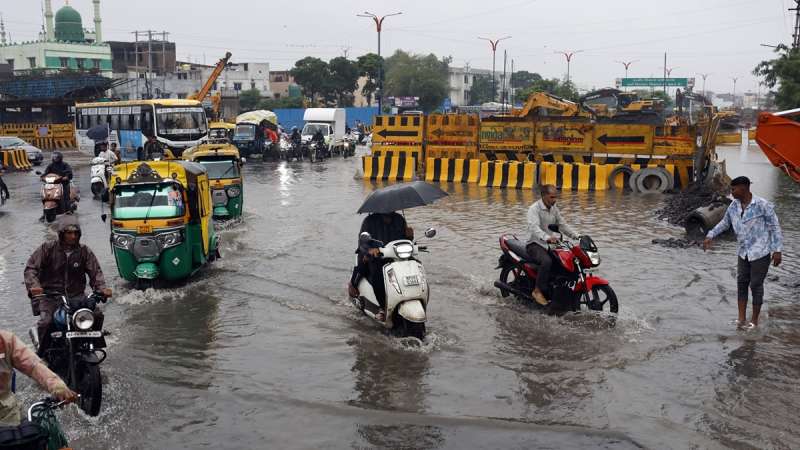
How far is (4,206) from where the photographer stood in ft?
62.7

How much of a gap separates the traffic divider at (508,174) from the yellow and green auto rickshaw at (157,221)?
44.0 feet

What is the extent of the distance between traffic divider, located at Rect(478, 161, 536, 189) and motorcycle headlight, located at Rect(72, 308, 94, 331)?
17.7 metres

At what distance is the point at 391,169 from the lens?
25.1m

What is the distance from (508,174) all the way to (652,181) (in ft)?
13.6

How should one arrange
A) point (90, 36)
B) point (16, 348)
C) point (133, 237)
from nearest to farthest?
point (16, 348), point (133, 237), point (90, 36)

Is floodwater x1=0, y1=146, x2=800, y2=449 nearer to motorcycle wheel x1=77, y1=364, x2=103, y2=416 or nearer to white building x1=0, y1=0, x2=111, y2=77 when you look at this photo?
motorcycle wheel x1=77, y1=364, x2=103, y2=416

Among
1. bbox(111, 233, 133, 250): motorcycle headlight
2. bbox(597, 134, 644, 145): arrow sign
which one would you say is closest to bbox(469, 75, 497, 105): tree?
bbox(597, 134, 644, 145): arrow sign

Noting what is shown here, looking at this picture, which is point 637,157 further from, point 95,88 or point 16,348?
point 95,88

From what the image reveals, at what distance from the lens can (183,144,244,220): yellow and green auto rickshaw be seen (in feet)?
49.7

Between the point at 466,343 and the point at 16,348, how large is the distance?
186 inches

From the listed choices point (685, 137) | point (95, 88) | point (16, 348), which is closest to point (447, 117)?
point (685, 137)

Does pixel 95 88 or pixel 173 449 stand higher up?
pixel 95 88

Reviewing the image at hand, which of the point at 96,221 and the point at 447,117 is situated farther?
the point at 447,117

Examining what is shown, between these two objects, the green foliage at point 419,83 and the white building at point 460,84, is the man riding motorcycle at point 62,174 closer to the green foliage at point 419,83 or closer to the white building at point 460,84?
the green foliage at point 419,83
